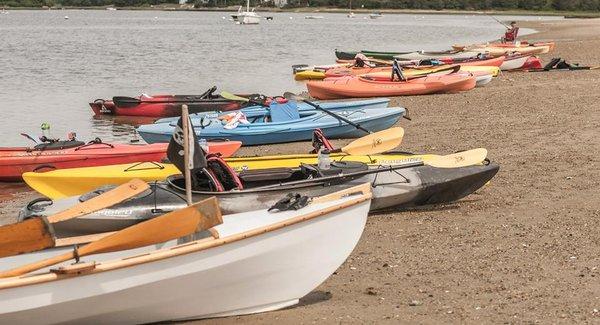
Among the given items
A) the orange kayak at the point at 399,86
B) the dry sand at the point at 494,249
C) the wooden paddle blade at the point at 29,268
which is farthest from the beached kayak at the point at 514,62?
the wooden paddle blade at the point at 29,268

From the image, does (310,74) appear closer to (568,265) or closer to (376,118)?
(376,118)

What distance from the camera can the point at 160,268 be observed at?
6527 mm

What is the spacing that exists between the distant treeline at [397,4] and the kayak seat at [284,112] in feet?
366

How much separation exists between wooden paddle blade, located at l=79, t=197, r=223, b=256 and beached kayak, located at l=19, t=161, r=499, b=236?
1.51 meters

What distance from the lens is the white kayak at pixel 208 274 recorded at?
634cm

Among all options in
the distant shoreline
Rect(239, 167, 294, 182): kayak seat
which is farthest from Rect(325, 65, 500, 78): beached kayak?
the distant shoreline

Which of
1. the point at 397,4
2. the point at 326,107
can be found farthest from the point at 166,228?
the point at 397,4

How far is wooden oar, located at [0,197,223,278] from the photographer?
673 centimetres

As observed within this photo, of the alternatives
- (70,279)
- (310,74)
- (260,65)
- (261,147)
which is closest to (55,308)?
(70,279)

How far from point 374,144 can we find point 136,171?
3.23m

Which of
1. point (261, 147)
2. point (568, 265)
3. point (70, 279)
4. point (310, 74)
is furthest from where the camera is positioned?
point (310, 74)

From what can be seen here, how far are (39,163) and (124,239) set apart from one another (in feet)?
26.9

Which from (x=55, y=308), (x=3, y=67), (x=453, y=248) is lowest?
(x=3, y=67)

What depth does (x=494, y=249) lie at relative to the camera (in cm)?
903
